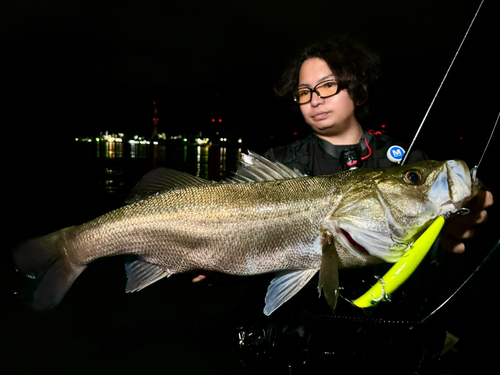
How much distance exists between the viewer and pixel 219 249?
2.17m

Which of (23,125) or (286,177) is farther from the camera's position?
(23,125)

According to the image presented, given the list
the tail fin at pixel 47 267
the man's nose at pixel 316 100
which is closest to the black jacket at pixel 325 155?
the man's nose at pixel 316 100

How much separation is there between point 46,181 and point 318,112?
14.8 m

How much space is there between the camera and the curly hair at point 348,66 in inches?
119

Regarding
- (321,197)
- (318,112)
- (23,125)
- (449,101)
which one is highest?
(449,101)

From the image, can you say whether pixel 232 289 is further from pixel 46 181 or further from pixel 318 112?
pixel 46 181

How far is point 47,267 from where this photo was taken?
2.21 m

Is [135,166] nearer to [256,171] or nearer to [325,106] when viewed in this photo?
[325,106]

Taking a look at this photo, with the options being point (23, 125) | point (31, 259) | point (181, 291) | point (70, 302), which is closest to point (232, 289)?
point (181, 291)

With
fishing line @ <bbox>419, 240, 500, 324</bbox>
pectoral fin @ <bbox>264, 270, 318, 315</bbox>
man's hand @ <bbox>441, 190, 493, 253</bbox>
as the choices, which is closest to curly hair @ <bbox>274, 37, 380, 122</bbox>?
man's hand @ <bbox>441, 190, 493, 253</bbox>

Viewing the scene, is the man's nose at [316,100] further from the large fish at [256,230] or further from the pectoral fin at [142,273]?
the pectoral fin at [142,273]

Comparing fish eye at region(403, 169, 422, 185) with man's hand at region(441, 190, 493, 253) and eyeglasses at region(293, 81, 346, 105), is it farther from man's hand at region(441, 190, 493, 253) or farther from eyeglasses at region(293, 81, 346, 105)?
eyeglasses at region(293, 81, 346, 105)

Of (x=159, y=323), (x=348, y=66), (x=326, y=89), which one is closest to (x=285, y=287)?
(x=326, y=89)

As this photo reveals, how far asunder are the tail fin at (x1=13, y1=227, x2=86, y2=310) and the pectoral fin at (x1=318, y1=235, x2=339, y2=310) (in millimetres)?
1577
